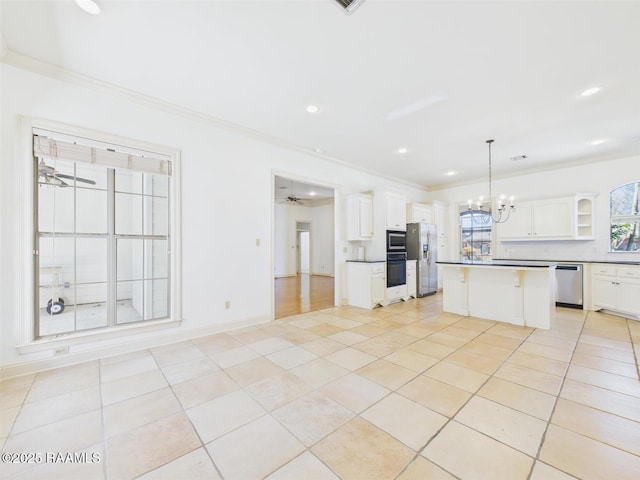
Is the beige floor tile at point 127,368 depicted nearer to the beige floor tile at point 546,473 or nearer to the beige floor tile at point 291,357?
the beige floor tile at point 291,357

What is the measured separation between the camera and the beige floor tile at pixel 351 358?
8.48ft

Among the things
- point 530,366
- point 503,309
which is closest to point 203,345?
point 530,366

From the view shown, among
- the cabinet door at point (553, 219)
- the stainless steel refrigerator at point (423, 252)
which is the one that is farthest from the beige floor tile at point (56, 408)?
the cabinet door at point (553, 219)

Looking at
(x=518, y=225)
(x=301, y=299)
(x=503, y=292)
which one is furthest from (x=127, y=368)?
(x=518, y=225)

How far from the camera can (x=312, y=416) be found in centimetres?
183

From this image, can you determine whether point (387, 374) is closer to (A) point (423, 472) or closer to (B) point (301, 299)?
(A) point (423, 472)

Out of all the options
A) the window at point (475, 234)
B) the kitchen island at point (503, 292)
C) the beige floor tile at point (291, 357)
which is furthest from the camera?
the window at point (475, 234)

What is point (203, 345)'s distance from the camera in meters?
3.14

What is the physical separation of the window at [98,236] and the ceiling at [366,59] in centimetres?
87

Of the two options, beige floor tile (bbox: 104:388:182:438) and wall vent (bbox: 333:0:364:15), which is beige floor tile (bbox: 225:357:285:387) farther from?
wall vent (bbox: 333:0:364:15)

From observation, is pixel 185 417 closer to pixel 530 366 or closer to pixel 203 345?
pixel 203 345

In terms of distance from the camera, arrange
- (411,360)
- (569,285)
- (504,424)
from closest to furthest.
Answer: (504,424), (411,360), (569,285)

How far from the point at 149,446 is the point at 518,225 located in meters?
7.18

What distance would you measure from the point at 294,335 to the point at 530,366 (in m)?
2.58
